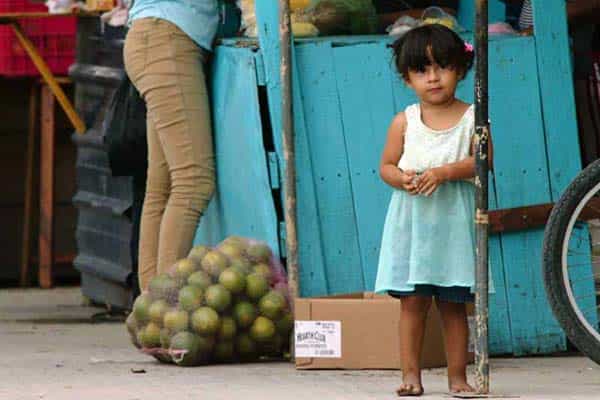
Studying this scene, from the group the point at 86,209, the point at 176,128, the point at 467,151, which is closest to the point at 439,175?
the point at 467,151

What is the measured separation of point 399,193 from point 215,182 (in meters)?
1.69

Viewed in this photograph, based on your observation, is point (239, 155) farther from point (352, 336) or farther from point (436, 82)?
point (436, 82)

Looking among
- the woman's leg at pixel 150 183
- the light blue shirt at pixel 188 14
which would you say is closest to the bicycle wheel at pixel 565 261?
the light blue shirt at pixel 188 14

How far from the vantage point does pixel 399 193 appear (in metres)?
6.18

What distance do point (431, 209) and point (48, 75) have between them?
443 cm

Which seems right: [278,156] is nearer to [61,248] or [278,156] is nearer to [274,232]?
[274,232]

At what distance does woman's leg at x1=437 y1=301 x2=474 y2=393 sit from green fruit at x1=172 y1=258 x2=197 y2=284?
137cm

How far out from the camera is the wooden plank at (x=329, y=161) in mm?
7164

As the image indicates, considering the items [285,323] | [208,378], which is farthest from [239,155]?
[208,378]

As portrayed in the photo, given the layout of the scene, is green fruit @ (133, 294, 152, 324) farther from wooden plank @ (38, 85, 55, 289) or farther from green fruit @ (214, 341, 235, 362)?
wooden plank @ (38, 85, 55, 289)

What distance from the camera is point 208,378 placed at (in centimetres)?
673

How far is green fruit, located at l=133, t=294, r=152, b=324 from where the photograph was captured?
23.9 feet

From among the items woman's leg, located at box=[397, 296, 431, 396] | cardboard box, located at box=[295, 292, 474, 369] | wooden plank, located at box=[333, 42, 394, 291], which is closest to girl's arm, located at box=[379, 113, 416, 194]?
woman's leg, located at box=[397, 296, 431, 396]

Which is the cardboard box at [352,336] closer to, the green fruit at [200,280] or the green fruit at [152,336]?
the green fruit at [200,280]
